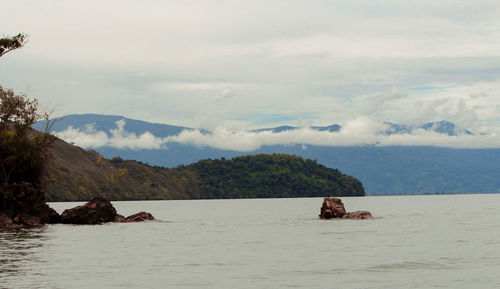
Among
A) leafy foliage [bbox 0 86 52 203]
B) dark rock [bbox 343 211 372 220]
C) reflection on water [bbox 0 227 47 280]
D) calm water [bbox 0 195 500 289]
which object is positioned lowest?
calm water [bbox 0 195 500 289]

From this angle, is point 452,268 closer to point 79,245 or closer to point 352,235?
point 352,235

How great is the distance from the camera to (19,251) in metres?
53.6

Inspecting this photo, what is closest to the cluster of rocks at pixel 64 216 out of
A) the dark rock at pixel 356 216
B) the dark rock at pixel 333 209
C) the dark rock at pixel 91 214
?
the dark rock at pixel 91 214

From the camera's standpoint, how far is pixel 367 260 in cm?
4903

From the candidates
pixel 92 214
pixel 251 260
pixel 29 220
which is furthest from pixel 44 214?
pixel 251 260

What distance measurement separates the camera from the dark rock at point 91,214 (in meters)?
98.8

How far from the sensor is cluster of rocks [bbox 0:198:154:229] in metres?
89.8

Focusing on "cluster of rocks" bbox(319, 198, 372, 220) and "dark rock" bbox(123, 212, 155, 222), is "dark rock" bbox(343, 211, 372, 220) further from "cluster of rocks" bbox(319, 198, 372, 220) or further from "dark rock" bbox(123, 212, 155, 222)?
"dark rock" bbox(123, 212, 155, 222)

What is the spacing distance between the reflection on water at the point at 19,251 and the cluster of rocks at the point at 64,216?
12993 millimetres

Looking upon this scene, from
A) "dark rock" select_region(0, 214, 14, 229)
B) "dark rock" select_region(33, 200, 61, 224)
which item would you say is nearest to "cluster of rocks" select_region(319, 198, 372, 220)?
"dark rock" select_region(33, 200, 61, 224)

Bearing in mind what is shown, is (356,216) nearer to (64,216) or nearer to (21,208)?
(64,216)

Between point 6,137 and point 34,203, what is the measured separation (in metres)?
10.9

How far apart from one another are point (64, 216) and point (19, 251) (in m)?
46.7

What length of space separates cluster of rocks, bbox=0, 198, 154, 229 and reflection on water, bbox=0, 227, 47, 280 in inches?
512
